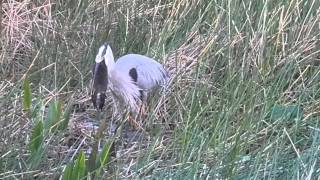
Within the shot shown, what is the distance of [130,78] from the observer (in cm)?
239

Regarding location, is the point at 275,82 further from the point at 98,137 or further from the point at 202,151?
the point at 98,137

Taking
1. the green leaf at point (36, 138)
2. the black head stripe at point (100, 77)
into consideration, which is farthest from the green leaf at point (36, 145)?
the black head stripe at point (100, 77)

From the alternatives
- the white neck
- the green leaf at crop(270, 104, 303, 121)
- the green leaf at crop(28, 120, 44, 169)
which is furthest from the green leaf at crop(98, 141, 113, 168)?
the green leaf at crop(270, 104, 303, 121)

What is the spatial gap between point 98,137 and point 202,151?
31cm

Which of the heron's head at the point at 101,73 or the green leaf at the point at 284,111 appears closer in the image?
the heron's head at the point at 101,73

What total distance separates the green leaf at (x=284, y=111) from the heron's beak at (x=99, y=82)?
1.66 ft

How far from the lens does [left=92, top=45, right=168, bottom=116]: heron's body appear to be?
2.32m

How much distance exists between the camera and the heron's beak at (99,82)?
2.28 meters

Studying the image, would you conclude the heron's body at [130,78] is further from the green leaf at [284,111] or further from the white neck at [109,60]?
the green leaf at [284,111]

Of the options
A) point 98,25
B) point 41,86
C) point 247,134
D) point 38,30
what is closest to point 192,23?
point 98,25

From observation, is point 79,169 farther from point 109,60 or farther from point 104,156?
point 109,60

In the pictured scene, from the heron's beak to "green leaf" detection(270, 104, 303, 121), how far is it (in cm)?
51

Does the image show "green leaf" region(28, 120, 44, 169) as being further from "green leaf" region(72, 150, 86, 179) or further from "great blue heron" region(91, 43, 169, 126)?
"great blue heron" region(91, 43, 169, 126)

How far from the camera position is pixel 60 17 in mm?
3146
